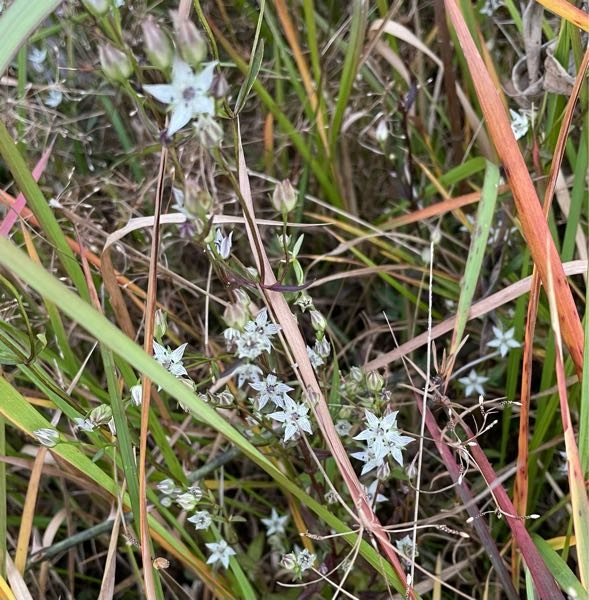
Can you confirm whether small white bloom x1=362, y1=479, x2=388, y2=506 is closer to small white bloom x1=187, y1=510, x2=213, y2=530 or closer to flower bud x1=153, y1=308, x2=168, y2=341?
small white bloom x1=187, y1=510, x2=213, y2=530

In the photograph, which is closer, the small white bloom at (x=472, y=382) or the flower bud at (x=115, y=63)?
the flower bud at (x=115, y=63)

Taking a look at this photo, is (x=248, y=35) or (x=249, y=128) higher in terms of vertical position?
(x=248, y=35)

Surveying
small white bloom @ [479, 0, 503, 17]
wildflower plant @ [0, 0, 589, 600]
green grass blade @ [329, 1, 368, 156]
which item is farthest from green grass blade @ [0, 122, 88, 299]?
small white bloom @ [479, 0, 503, 17]

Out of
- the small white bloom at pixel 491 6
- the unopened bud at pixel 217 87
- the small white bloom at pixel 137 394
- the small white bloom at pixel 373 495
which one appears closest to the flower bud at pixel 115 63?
the unopened bud at pixel 217 87

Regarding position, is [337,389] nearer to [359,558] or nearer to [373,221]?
[359,558]

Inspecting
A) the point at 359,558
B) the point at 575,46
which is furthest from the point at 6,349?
the point at 575,46

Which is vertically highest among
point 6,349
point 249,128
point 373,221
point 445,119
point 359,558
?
point 6,349

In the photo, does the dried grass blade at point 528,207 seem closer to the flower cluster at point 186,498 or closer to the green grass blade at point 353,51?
the green grass blade at point 353,51
